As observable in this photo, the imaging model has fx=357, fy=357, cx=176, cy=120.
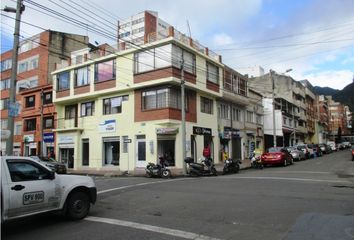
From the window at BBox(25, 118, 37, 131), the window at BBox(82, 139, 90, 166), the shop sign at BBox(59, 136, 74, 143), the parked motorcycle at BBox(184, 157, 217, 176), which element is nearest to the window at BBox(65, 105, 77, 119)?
the shop sign at BBox(59, 136, 74, 143)

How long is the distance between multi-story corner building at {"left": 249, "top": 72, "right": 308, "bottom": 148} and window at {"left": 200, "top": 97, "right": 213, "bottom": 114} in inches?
522

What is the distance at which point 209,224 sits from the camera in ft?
26.3

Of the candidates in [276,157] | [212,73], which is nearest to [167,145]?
[276,157]

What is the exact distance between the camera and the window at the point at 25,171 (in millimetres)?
7559

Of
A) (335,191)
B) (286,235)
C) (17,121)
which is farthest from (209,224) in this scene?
(17,121)

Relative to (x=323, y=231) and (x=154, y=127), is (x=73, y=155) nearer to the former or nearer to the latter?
(x=154, y=127)

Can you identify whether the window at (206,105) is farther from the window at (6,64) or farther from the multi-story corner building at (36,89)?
the window at (6,64)

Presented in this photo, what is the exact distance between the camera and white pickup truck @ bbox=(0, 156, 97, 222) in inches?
288

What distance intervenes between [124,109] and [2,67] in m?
31.3

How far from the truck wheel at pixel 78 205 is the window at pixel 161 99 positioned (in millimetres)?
18124

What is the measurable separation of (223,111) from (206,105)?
11.8 ft

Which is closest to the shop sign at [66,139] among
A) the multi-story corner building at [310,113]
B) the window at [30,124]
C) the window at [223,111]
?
the window at [30,124]

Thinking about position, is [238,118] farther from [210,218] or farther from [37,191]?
[37,191]

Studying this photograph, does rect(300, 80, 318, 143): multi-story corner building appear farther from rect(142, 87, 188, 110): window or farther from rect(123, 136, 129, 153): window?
rect(123, 136, 129, 153): window
